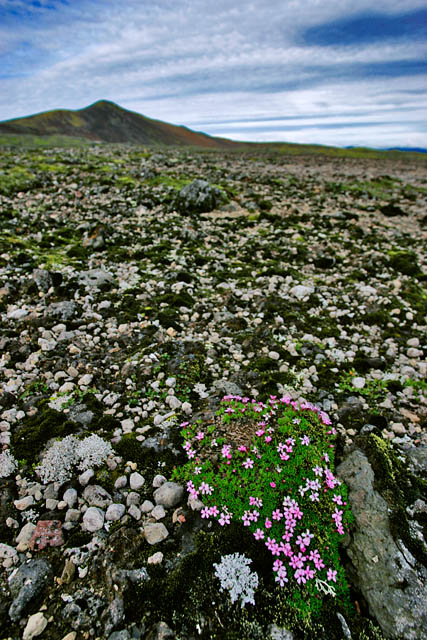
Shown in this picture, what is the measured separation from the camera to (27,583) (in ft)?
12.5

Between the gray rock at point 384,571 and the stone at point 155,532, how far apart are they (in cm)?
242

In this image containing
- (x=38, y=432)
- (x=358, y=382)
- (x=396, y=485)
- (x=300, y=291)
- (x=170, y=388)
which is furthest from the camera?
(x=300, y=291)

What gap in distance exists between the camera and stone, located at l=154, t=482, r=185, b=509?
4812 millimetres

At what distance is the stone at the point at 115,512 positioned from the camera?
4.61 meters

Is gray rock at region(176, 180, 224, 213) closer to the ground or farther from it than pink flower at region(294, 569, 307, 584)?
farther from it

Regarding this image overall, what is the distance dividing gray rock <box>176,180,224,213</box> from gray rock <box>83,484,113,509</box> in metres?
16.9

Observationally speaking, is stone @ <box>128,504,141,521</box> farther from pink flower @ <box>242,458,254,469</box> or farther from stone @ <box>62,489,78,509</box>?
pink flower @ <box>242,458,254,469</box>

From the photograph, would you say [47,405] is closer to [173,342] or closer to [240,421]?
[173,342]

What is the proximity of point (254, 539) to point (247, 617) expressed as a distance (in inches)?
32.1

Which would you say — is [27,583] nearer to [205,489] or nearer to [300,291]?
[205,489]

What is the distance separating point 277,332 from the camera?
9.27 m

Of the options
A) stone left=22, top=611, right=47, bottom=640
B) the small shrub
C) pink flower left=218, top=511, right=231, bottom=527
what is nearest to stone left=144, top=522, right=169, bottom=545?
the small shrub

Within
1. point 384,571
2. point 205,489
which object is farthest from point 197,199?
point 384,571

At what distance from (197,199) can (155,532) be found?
1849 centimetres
